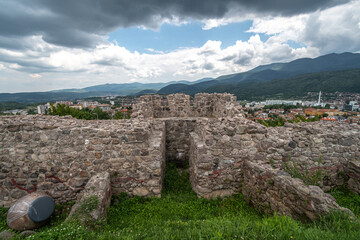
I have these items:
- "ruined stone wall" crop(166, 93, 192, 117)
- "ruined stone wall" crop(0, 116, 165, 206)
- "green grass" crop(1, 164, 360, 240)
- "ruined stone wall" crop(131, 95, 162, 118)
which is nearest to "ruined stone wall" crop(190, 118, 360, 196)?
"green grass" crop(1, 164, 360, 240)

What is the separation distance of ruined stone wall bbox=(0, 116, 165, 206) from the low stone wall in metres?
2.69

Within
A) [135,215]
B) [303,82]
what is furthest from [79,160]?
[303,82]

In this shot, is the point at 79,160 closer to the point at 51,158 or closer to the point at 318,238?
the point at 51,158

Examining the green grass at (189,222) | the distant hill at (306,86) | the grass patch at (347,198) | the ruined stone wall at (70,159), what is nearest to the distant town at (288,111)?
the grass patch at (347,198)

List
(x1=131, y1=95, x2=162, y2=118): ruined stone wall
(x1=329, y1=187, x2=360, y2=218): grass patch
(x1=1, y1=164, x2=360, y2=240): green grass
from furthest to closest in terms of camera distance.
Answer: (x1=131, y1=95, x2=162, y2=118): ruined stone wall → (x1=329, y1=187, x2=360, y2=218): grass patch → (x1=1, y1=164, x2=360, y2=240): green grass

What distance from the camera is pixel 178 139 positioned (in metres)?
8.86

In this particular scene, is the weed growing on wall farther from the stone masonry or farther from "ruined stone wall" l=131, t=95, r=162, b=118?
"ruined stone wall" l=131, t=95, r=162, b=118

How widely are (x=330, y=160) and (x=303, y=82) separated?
166m

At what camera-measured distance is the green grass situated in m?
2.75

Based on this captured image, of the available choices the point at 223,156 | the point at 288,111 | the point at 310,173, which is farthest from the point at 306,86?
the point at 223,156

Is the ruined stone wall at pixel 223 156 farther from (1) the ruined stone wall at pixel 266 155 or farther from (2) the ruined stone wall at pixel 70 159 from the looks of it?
(2) the ruined stone wall at pixel 70 159

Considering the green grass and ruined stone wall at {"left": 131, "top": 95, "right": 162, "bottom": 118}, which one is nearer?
the green grass

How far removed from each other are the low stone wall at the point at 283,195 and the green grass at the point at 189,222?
0.22 metres

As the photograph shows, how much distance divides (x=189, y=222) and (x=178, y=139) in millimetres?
5389
